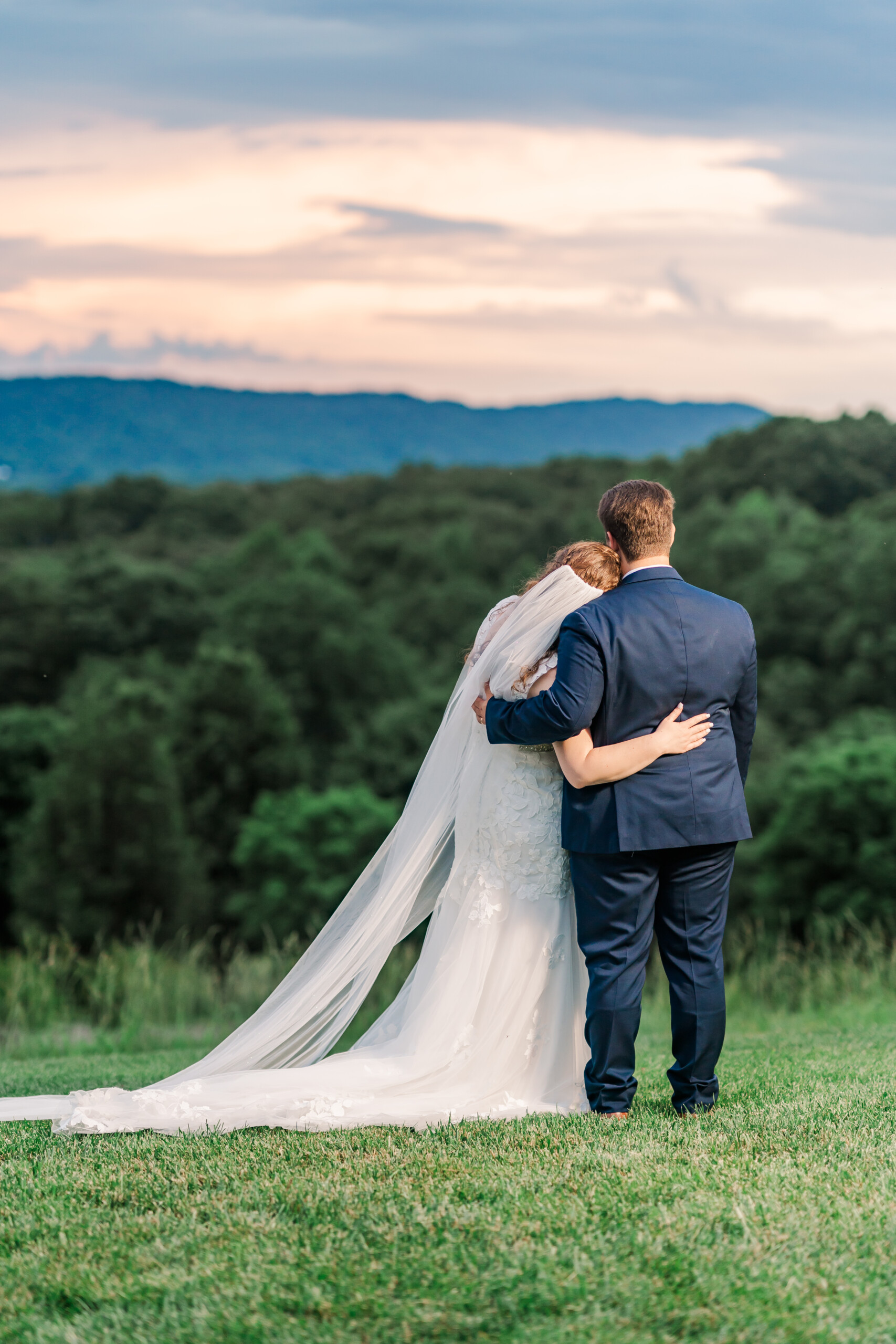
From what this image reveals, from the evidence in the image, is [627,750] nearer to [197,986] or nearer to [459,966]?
[459,966]

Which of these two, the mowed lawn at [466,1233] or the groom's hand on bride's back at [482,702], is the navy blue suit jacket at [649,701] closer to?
the groom's hand on bride's back at [482,702]

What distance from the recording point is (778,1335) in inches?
101

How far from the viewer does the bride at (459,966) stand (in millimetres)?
4355

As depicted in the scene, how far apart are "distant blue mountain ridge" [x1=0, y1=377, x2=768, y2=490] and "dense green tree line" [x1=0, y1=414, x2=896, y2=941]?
1.74m

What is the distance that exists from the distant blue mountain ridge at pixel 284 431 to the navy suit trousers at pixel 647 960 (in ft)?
186

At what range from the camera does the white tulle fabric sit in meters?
4.40

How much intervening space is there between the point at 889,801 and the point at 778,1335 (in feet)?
91.2

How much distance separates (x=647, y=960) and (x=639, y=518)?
1492 mm

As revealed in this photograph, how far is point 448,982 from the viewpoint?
4.77 m

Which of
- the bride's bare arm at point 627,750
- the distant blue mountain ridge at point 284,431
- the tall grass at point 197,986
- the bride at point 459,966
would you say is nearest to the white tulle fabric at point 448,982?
the bride at point 459,966

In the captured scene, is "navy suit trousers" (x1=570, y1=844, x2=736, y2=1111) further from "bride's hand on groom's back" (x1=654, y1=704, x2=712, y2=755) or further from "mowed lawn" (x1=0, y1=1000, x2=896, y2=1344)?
"bride's hand on groom's back" (x1=654, y1=704, x2=712, y2=755)

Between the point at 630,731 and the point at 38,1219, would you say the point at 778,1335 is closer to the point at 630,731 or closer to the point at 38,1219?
the point at 38,1219

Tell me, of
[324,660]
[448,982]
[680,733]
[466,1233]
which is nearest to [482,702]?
[680,733]

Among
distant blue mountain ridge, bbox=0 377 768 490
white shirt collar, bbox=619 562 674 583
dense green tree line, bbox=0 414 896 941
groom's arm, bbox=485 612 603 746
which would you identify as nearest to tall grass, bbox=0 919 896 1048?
groom's arm, bbox=485 612 603 746
